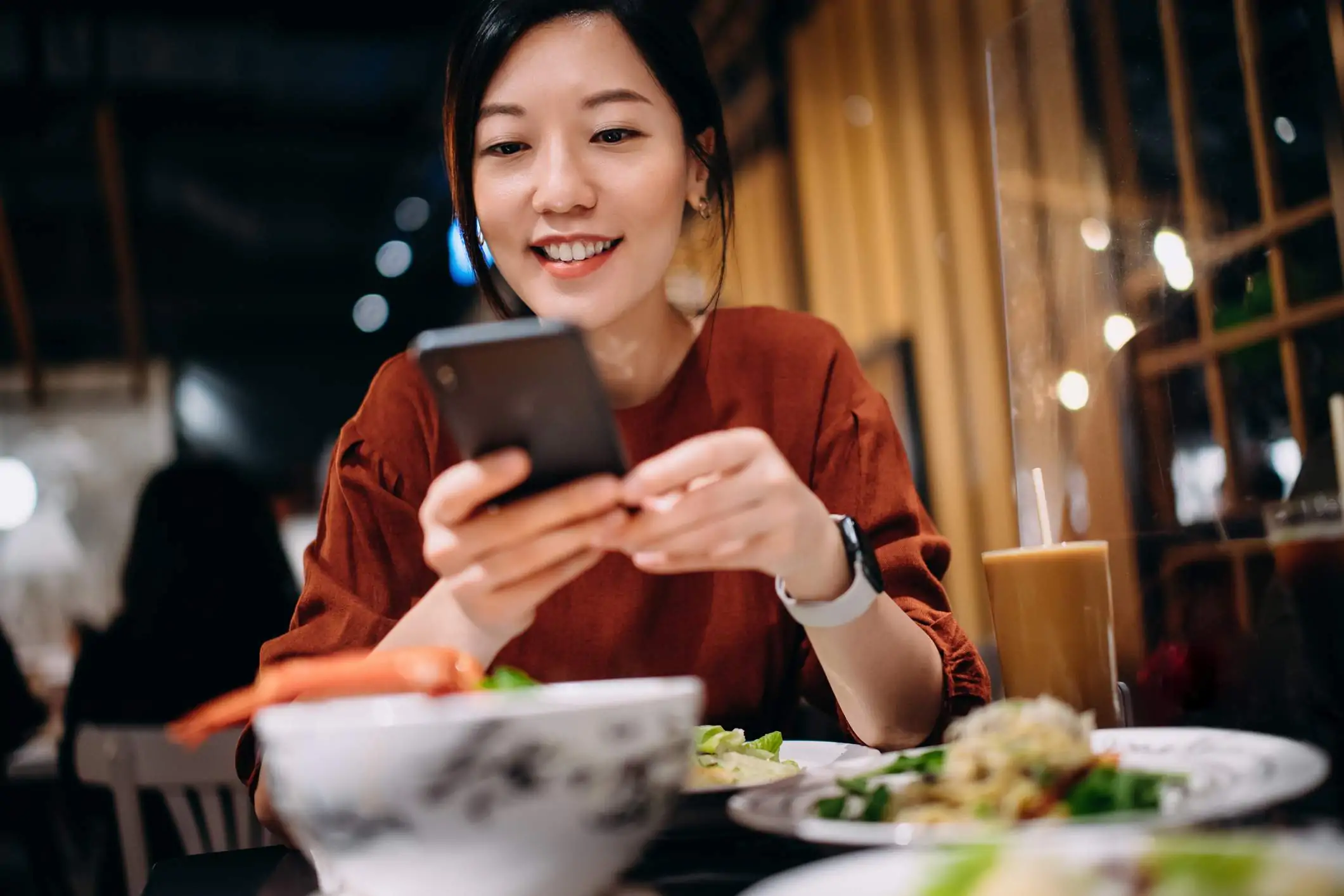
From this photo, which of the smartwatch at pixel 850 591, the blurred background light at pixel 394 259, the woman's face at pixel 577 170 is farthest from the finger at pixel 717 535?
the blurred background light at pixel 394 259

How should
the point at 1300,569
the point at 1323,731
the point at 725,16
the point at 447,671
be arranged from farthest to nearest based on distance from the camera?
the point at 725,16 → the point at 1300,569 → the point at 1323,731 → the point at 447,671

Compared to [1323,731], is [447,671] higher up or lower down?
higher up

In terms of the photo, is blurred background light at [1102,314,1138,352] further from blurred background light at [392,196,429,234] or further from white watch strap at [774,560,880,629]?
blurred background light at [392,196,429,234]

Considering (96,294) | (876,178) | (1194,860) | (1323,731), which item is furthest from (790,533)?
(96,294)

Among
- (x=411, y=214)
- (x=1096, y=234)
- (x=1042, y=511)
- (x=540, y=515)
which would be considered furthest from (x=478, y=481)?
(x=411, y=214)

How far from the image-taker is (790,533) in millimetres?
888

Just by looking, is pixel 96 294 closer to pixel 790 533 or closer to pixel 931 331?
pixel 931 331

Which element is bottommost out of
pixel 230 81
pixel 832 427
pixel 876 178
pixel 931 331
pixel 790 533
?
pixel 790 533

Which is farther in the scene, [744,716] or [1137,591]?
[1137,591]

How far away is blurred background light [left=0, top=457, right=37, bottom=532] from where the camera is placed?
7.84 m

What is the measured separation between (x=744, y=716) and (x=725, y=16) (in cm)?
398

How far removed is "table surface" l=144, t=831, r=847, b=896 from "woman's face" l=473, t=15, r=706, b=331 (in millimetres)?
649

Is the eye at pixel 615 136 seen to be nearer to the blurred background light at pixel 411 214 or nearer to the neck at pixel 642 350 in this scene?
the neck at pixel 642 350

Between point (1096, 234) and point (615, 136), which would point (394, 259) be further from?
point (615, 136)
